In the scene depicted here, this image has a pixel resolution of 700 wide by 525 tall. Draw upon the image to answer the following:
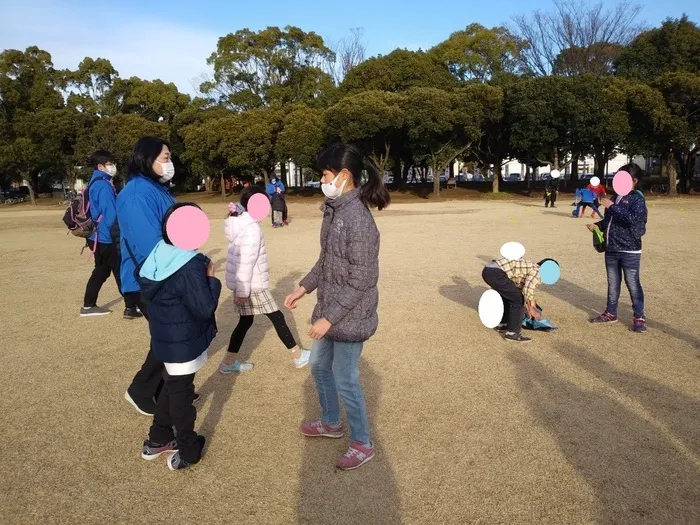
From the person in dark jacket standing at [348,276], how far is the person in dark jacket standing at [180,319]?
0.49 metres

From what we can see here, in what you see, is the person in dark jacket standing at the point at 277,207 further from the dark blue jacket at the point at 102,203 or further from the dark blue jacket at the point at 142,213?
the dark blue jacket at the point at 142,213

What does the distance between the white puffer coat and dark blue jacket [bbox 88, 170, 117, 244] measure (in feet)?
5.83

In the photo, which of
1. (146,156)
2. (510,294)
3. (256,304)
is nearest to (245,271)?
(256,304)

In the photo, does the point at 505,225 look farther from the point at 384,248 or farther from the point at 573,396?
the point at 573,396

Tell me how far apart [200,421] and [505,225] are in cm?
1348

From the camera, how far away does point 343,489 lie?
282 centimetres

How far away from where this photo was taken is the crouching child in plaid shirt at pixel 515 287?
5.18 meters

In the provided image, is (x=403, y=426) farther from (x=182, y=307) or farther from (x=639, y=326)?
(x=639, y=326)

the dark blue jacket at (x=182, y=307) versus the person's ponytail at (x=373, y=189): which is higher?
the person's ponytail at (x=373, y=189)

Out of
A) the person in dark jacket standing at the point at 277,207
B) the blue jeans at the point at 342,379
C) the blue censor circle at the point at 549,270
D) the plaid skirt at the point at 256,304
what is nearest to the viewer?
the blue jeans at the point at 342,379

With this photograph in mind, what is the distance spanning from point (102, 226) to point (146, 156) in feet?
10.4

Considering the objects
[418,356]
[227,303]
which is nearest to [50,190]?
[227,303]

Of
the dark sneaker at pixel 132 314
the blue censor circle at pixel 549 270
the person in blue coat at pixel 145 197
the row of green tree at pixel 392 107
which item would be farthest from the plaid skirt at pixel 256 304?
the row of green tree at pixel 392 107

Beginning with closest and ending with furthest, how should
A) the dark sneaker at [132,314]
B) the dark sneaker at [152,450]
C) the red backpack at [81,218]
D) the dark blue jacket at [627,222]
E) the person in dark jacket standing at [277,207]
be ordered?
the dark sneaker at [152,450], the dark blue jacket at [627,222], the red backpack at [81,218], the dark sneaker at [132,314], the person in dark jacket standing at [277,207]
